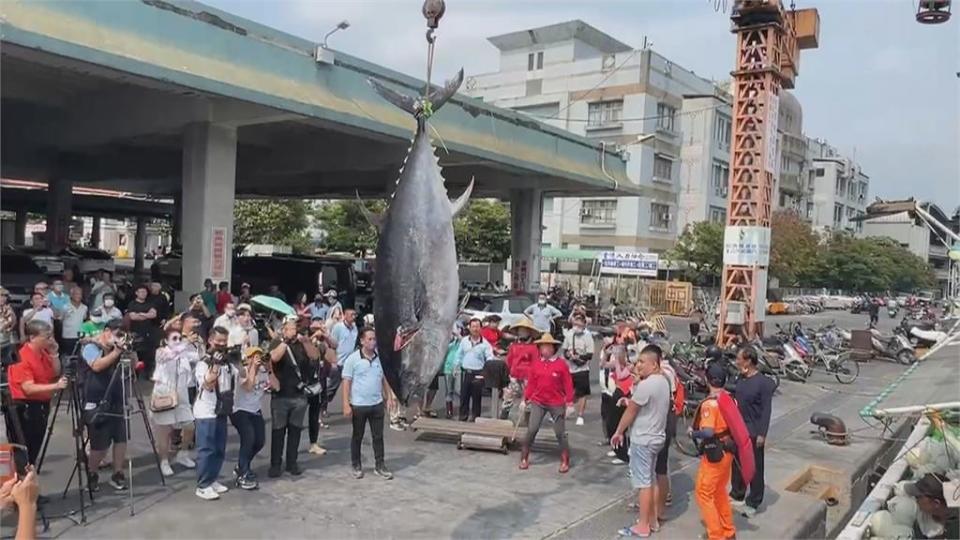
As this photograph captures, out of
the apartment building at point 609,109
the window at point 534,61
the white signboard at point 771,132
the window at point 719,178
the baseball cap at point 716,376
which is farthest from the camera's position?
the window at point 534,61

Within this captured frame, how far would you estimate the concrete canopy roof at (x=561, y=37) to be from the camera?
46.0 meters

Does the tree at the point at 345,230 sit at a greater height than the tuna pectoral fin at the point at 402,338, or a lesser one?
greater

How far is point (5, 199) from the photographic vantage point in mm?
35781

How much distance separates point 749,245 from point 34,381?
1542 cm

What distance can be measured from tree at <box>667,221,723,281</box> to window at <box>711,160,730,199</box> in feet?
22.1

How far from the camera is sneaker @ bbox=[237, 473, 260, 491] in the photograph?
676 centimetres

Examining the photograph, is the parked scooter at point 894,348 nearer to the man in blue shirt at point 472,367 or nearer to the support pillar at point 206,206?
the man in blue shirt at point 472,367

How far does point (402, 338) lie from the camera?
346cm

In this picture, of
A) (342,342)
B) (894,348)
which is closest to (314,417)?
(342,342)

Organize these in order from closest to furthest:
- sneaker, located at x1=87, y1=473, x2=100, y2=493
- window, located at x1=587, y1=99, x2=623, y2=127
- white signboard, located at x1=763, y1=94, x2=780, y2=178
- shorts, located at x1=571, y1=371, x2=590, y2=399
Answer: sneaker, located at x1=87, y1=473, x2=100, y2=493
shorts, located at x1=571, y1=371, x2=590, y2=399
white signboard, located at x1=763, y1=94, x2=780, y2=178
window, located at x1=587, y1=99, x2=623, y2=127

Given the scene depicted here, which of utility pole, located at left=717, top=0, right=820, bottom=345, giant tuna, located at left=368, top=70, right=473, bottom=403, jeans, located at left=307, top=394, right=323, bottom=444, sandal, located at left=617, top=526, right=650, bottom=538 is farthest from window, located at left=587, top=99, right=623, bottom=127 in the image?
giant tuna, located at left=368, top=70, right=473, bottom=403

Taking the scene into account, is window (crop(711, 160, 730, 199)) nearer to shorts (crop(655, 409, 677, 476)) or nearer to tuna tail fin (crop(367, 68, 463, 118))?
shorts (crop(655, 409, 677, 476))

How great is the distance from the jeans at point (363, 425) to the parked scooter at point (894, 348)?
18.3m

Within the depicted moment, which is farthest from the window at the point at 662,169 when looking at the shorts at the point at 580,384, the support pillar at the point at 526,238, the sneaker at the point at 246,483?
the sneaker at the point at 246,483
